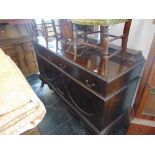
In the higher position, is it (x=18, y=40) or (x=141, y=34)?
(x=141, y=34)

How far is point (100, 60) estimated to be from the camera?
108 centimetres

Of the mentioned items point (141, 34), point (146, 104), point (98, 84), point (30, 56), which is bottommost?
point (30, 56)

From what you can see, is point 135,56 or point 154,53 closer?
point 154,53

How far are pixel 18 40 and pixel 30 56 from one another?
292mm

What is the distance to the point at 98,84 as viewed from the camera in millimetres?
943

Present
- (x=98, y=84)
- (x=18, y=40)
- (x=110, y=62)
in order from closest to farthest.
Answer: (x=98, y=84)
(x=110, y=62)
(x=18, y=40)

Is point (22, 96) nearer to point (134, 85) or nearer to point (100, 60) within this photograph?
point (100, 60)

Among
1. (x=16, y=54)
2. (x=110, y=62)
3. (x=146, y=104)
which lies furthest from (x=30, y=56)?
(x=146, y=104)

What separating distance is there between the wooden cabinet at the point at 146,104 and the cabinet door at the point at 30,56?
167 cm

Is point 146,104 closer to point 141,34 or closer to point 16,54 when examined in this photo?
point 141,34

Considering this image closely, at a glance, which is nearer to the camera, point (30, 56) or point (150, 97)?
point (150, 97)

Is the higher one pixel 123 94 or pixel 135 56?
pixel 135 56
